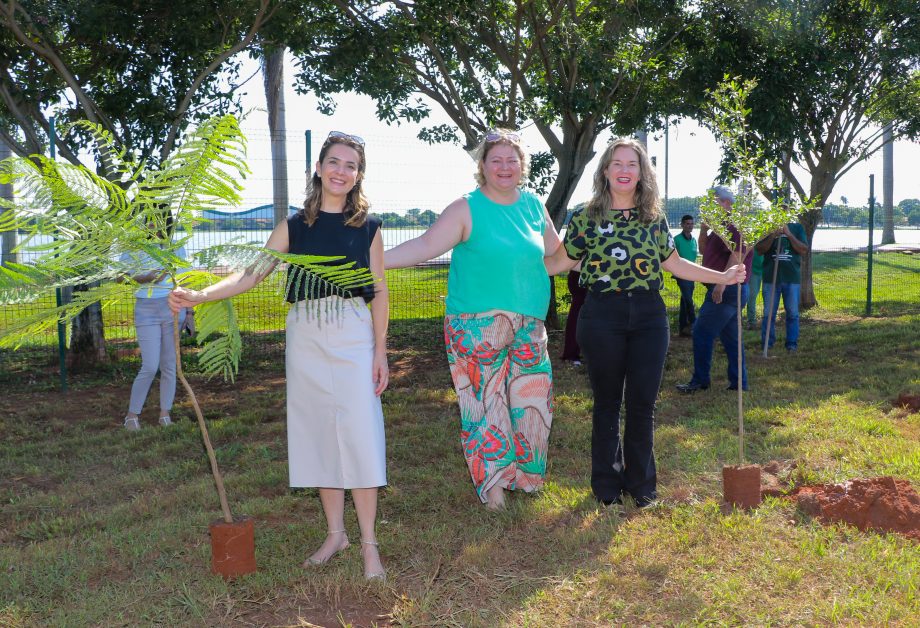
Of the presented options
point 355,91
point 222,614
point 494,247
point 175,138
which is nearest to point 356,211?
point 494,247

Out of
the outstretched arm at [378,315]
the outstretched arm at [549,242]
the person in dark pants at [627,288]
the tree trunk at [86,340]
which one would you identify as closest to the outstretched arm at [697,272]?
the person in dark pants at [627,288]

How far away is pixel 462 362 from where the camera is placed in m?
4.57

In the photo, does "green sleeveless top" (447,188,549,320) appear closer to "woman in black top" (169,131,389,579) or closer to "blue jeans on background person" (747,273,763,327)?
"woman in black top" (169,131,389,579)

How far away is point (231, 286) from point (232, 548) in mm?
1220

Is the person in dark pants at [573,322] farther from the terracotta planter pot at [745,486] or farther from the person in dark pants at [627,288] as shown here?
the terracotta planter pot at [745,486]

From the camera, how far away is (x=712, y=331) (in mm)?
7629

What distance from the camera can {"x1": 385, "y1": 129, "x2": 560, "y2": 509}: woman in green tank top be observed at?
14.5ft

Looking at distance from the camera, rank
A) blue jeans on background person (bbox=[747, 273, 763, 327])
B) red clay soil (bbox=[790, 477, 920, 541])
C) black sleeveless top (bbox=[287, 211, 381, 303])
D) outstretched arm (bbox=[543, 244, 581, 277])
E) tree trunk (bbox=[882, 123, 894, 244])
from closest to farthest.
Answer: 1. black sleeveless top (bbox=[287, 211, 381, 303])
2. red clay soil (bbox=[790, 477, 920, 541])
3. outstretched arm (bbox=[543, 244, 581, 277])
4. blue jeans on background person (bbox=[747, 273, 763, 327])
5. tree trunk (bbox=[882, 123, 894, 244])

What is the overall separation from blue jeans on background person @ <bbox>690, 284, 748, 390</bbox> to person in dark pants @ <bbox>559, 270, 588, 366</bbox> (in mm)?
1375

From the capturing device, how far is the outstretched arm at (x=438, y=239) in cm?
425

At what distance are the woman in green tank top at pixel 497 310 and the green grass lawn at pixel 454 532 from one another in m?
0.38

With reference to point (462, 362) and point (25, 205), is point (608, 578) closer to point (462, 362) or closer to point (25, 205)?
point (462, 362)

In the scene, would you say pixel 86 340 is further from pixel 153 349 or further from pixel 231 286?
pixel 231 286

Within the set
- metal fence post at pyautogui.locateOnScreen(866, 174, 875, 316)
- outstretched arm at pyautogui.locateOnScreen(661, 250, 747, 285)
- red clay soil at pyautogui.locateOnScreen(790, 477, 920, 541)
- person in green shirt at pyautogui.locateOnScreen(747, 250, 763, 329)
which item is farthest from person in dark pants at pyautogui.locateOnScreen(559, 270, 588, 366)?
metal fence post at pyautogui.locateOnScreen(866, 174, 875, 316)
